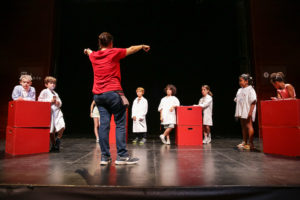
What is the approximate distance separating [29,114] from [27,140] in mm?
429

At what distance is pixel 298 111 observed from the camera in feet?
9.63

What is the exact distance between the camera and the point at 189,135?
450 cm

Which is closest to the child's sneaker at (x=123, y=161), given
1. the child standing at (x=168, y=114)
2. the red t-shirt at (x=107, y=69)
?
the red t-shirt at (x=107, y=69)

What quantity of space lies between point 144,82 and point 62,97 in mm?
3458

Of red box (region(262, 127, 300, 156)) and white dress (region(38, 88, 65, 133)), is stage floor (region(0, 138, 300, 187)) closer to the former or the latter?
red box (region(262, 127, 300, 156))

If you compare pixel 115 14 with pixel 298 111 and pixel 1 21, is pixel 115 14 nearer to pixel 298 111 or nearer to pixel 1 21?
pixel 1 21

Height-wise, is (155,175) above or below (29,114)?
below

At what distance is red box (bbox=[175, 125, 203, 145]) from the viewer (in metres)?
4.48

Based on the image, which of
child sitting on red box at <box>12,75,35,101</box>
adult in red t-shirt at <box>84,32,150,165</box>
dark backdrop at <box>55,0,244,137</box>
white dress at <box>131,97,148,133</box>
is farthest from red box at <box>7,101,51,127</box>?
dark backdrop at <box>55,0,244,137</box>

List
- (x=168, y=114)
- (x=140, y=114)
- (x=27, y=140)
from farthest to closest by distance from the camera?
1. (x=140, y=114)
2. (x=168, y=114)
3. (x=27, y=140)

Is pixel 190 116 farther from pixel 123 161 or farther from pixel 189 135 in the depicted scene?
pixel 123 161

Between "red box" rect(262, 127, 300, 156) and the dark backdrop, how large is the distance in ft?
15.6

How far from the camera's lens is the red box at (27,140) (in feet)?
10.1

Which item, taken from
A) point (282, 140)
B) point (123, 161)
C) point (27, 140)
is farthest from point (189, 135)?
point (27, 140)
